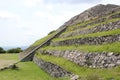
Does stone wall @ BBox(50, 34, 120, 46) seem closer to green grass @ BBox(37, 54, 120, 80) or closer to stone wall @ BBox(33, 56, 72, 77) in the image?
green grass @ BBox(37, 54, 120, 80)

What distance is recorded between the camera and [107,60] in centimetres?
1670

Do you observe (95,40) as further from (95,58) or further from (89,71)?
(89,71)

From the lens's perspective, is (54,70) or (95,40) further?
(54,70)

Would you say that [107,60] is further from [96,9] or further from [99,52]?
[96,9]

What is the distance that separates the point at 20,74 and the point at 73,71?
940cm

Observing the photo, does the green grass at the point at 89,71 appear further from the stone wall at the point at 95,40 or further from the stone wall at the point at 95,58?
the stone wall at the point at 95,40

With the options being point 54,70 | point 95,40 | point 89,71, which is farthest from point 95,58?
point 54,70

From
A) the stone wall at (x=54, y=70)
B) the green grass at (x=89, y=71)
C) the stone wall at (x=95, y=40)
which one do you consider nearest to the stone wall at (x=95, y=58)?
the green grass at (x=89, y=71)

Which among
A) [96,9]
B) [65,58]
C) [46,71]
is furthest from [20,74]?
[96,9]

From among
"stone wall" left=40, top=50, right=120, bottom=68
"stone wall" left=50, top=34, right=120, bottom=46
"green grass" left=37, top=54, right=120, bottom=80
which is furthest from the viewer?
"stone wall" left=50, top=34, right=120, bottom=46

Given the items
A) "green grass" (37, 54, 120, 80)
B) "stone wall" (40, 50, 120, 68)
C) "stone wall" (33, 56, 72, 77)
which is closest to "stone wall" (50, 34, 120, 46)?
"stone wall" (40, 50, 120, 68)

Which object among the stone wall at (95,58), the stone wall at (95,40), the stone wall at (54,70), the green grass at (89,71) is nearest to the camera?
the green grass at (89,71)

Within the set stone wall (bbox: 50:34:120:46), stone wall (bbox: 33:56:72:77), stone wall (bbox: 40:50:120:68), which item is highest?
stone wall (bbox: 50:34:120:46)

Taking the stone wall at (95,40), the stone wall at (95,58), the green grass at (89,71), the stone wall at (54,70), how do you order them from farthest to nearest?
the stone wall at (54,70) < the stone wall at (95,40) < the stone wall at (95,58) < the green grass at (89,71)
